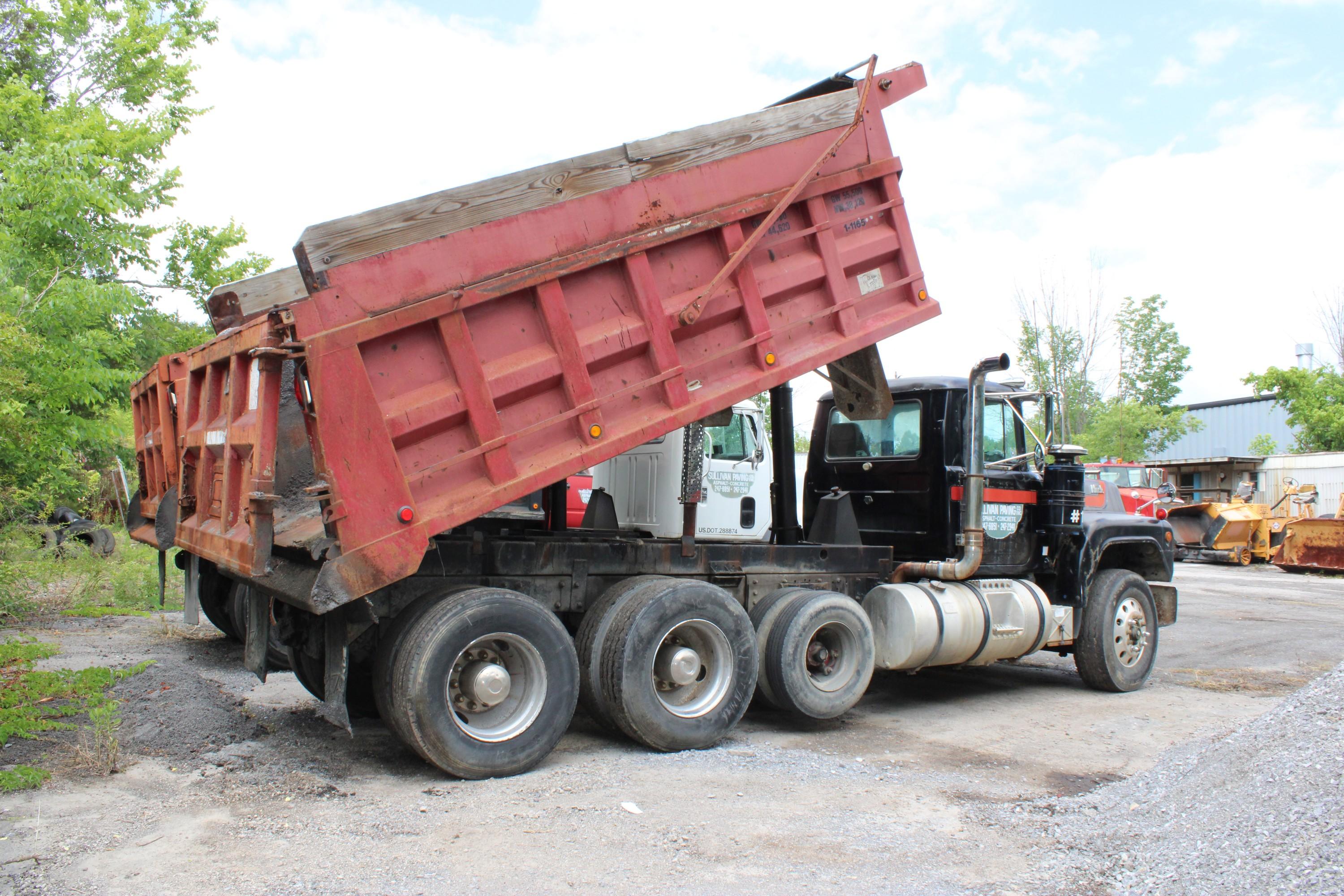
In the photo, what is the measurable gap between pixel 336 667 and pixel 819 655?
3240 mm

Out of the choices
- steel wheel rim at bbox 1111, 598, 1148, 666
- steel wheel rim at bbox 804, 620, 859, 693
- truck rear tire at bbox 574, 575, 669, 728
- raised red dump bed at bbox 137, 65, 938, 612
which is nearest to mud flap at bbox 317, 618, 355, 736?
raised red dump bed at bbox 137, 65, 938, 612

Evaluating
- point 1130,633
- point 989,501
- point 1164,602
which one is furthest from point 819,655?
point 1164,602

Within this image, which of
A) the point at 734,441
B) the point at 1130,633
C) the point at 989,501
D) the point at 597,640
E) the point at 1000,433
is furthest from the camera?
the point at 734,441

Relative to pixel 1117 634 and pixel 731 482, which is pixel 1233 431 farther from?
pixel 731 482

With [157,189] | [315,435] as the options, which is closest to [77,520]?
[157,189]

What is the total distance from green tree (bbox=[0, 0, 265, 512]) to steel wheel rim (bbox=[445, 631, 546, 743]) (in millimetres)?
6130

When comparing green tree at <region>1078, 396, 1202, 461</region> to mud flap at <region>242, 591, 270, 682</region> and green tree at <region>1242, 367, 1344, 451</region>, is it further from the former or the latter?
mud flap at <region>242, 591, 270, 682</region>

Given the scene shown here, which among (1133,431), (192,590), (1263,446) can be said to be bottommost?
(192,590)

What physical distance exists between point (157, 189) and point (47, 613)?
8.46 m

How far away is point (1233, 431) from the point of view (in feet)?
134

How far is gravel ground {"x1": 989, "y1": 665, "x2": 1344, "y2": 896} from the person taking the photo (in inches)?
135

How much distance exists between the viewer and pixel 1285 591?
17047mm

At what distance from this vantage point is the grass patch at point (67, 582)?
9.67m

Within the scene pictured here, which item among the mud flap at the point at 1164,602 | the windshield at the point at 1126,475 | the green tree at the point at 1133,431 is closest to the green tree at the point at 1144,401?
the green tree at the point at 1133,431
